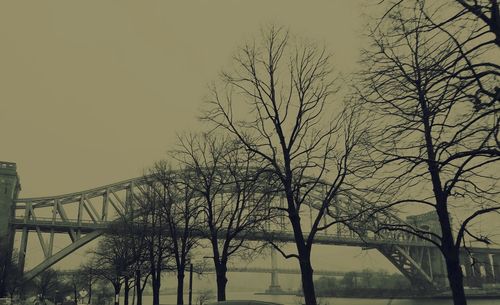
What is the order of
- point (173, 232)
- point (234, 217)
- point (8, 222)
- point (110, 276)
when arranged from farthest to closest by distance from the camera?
point (8, 222)
point (110, 276)
point (173, 232)
point (234, 217)

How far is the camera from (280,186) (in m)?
18.3

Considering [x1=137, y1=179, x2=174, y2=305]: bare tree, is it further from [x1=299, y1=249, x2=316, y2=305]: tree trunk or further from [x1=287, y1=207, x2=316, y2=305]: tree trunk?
[x1=299, y1=249, x2=316, y2=305]: tree trunk

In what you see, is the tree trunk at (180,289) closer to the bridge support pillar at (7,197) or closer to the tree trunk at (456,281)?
the tree trunk at (456,281)

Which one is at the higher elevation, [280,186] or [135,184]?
[135,184]

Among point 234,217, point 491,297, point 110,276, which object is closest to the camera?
point 234,217

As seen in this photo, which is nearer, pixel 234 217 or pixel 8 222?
pixel 234 217

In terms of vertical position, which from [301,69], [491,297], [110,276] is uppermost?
[301,69]

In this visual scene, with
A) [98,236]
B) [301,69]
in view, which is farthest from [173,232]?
[98,236]

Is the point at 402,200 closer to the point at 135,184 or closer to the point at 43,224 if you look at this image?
the point at 43,224

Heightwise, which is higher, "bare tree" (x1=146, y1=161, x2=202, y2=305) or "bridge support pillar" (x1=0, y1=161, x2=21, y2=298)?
"bridge support pillar" (x1=0, y1=161, x2=21, y2=298)

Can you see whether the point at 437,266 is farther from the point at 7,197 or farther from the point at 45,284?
the point at 7,197

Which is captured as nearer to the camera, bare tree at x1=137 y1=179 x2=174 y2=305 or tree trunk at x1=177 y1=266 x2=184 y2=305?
tree trunk at x1=177 y1=266 x2=184 y2=305

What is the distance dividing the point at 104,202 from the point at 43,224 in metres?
13.3

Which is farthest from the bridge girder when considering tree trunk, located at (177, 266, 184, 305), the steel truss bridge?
tree trunk, located at (177, 266, 184, 305)
